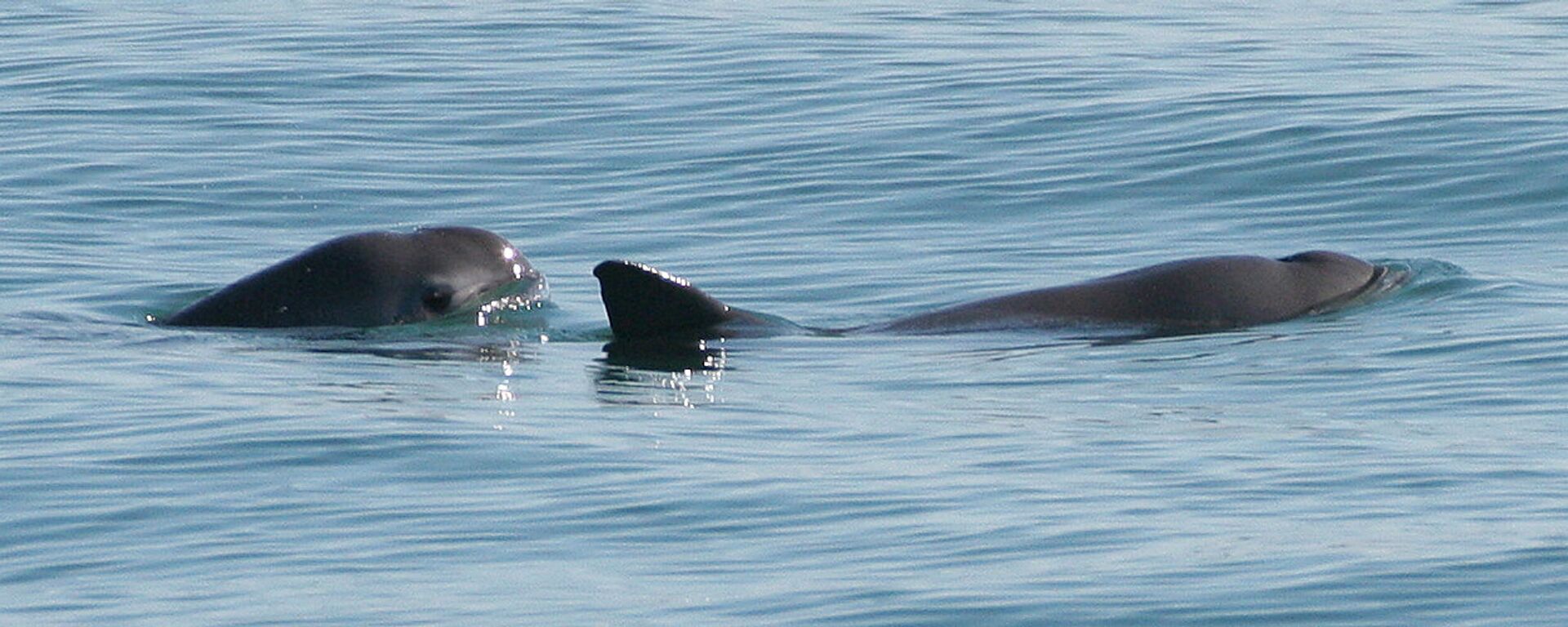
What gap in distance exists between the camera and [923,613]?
355 inches

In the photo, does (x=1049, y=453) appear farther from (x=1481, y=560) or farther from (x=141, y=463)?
(x=141, y=463)

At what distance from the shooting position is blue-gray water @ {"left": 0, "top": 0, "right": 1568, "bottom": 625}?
9680 mm

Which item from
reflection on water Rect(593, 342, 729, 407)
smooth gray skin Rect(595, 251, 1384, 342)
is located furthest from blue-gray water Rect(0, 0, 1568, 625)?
smooth gray skin Rect(595, 251, 1384, 342)

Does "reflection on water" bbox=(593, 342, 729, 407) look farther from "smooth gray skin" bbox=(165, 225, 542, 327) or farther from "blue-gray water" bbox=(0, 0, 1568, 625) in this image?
"smooth gray skin" bbox=(165, 225, 542, 327)

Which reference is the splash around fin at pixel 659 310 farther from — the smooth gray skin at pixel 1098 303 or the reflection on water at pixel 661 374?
the reflection on water at pixel 661 374

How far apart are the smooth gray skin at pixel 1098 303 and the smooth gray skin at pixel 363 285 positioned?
112 cm

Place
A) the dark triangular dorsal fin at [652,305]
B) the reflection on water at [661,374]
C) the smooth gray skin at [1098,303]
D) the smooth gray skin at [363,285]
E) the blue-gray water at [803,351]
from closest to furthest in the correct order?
the blue-gray water at [803,351] → the reflection on water at [661,374] → the dark triangular dorsal fin at [652,305] → the smooth gray skin at [1098,303] → the smooth gray skin at [363,285]

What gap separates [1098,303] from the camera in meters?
15.1

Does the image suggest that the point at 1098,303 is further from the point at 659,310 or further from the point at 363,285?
the point at 363,285

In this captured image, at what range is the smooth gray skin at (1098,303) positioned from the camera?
14.8 meters

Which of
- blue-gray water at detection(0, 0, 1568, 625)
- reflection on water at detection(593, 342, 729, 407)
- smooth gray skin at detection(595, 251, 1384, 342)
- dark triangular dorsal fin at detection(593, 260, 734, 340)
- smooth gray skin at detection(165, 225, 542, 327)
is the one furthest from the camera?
smooth gray skin at detection(165, 225, 542, 327)

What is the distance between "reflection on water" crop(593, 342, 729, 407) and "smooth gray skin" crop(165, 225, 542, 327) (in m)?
1.13

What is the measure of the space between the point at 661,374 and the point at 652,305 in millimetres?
800

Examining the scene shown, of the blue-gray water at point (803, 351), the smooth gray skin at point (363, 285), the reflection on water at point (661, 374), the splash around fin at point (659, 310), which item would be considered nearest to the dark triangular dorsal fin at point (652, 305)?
the splash around fin at point (659, 310)
